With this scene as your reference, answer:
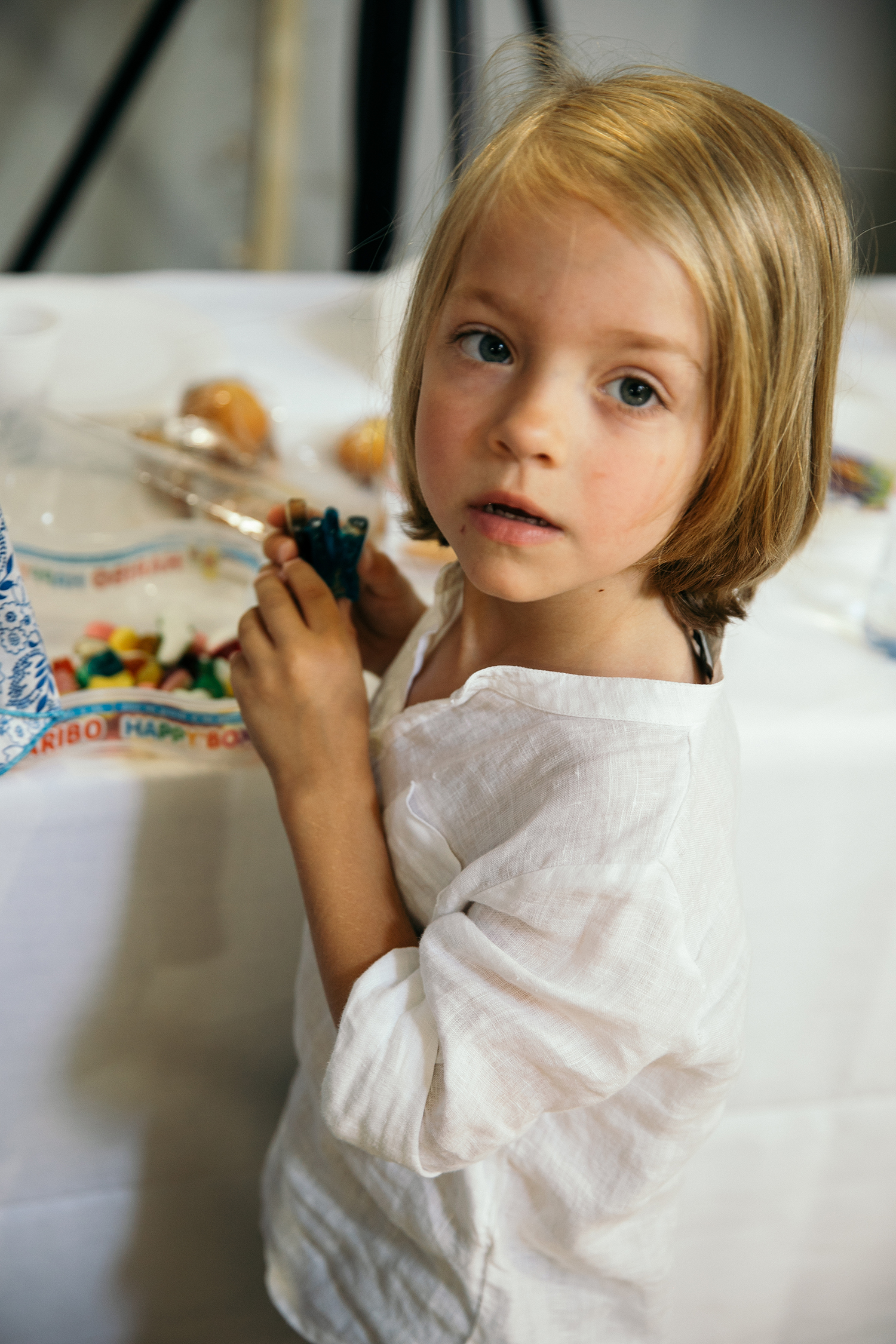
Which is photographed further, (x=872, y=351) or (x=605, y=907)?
(x=872, y=351)

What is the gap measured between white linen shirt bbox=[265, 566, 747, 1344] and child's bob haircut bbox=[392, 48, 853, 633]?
0.26ft

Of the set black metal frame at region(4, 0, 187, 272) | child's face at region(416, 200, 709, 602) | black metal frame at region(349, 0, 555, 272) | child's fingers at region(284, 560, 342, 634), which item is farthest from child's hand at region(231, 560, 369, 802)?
black metal frame at region(4, 0, 187, 272)

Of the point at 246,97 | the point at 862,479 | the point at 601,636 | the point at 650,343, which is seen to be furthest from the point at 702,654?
the point at 246,97

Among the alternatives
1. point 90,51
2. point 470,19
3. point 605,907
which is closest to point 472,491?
point 605,907

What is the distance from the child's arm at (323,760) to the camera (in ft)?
1.50

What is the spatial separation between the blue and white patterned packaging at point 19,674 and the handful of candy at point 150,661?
80 millimetres

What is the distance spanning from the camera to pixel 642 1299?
55cm

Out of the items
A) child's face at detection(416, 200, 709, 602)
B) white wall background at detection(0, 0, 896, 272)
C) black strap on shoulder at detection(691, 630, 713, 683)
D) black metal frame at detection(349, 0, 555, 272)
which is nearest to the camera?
child's face at detection(416, 200, 709, 602)

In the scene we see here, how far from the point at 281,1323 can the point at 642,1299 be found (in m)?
0.31

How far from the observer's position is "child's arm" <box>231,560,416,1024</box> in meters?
0.46

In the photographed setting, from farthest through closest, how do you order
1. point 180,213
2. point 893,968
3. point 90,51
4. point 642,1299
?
point 180,213, point 90,51, point 893,968, point 642,1299

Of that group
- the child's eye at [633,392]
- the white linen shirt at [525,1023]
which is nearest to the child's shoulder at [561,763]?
the white linen shirt at [525,1023]

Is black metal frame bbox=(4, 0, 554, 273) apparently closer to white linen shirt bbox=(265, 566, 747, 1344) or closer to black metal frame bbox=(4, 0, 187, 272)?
black metal frame bbox=(4, 0, 187, 272)

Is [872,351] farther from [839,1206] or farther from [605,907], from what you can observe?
[605,907]
